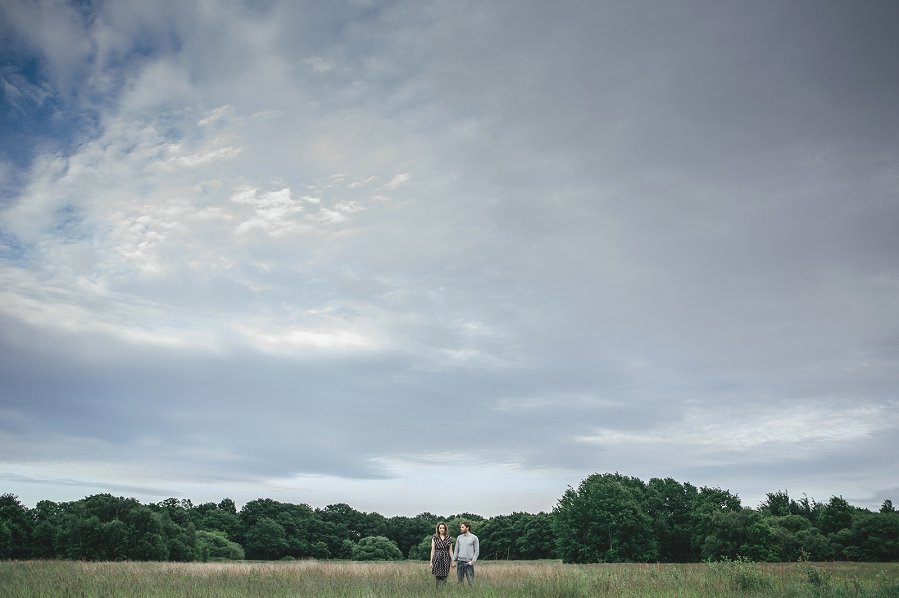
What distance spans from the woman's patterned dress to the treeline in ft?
16.8

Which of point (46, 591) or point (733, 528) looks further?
point (733, 528)

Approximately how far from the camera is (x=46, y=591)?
10922 millimetres

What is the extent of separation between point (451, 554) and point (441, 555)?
380mm

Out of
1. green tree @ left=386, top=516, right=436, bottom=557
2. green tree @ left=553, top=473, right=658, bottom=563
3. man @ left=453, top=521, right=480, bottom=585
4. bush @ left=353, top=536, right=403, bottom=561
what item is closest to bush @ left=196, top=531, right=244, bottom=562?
bush @ left=353, top=536, right=403, bottom=561

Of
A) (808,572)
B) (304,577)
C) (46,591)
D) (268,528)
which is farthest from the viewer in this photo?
(268,528)

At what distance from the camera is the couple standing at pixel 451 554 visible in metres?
12.9

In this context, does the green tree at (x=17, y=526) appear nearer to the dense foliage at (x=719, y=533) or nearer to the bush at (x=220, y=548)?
the bush at (x=220, y=548)

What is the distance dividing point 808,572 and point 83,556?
44.9 metres

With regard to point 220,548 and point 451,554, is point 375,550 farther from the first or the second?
point 451,554

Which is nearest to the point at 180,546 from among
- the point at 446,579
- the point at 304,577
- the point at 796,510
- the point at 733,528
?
Answer: the point at 304,577

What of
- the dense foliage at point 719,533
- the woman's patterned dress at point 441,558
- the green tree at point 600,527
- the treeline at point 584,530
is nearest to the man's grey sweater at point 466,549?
the woman's patterned dress at point 441,558

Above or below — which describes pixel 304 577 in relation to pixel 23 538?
above

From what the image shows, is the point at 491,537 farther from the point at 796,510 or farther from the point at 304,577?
the point at 304,577

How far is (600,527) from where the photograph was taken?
52.1m
